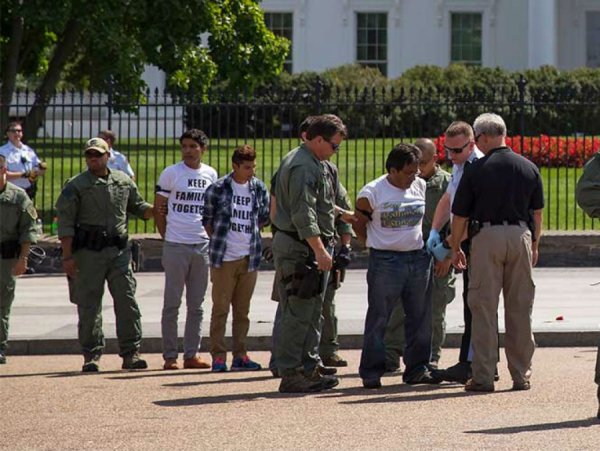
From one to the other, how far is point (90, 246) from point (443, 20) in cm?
3422

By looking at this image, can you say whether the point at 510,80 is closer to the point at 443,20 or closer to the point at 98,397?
the point at 443,20

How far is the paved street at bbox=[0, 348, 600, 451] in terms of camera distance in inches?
370

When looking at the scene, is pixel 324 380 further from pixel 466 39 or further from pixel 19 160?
pixel 466 39

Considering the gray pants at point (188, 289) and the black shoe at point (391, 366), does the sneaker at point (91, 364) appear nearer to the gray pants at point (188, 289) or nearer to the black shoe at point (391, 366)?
the gray pants at point (188, 289)

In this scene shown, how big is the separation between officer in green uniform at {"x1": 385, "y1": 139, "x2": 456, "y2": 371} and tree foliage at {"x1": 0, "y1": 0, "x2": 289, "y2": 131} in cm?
1403

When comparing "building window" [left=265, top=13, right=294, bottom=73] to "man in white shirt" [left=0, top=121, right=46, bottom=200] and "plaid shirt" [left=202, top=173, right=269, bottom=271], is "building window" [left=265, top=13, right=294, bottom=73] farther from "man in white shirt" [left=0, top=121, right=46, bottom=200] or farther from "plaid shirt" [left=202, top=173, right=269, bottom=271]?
"plaid shirt" [left=202, top=173, right=269, bottom=271]

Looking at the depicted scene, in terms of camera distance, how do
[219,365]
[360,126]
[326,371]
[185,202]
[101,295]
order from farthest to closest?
[360,126]
[185,202]
[101,295]
[219,365]
[326,371]

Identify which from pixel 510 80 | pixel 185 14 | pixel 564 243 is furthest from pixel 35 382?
pixel 510 80

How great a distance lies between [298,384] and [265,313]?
15.2ft

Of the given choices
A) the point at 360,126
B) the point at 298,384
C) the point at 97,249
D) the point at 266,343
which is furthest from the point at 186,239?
the point at 360,126

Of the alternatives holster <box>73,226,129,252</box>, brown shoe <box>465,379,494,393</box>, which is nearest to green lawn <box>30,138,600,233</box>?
holster <box>73,226,129,252</box>

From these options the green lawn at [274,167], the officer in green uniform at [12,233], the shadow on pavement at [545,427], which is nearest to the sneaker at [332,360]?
the officer in green uniform at [12,233]

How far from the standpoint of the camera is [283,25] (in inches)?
1815

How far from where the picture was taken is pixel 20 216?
13.4 metres
